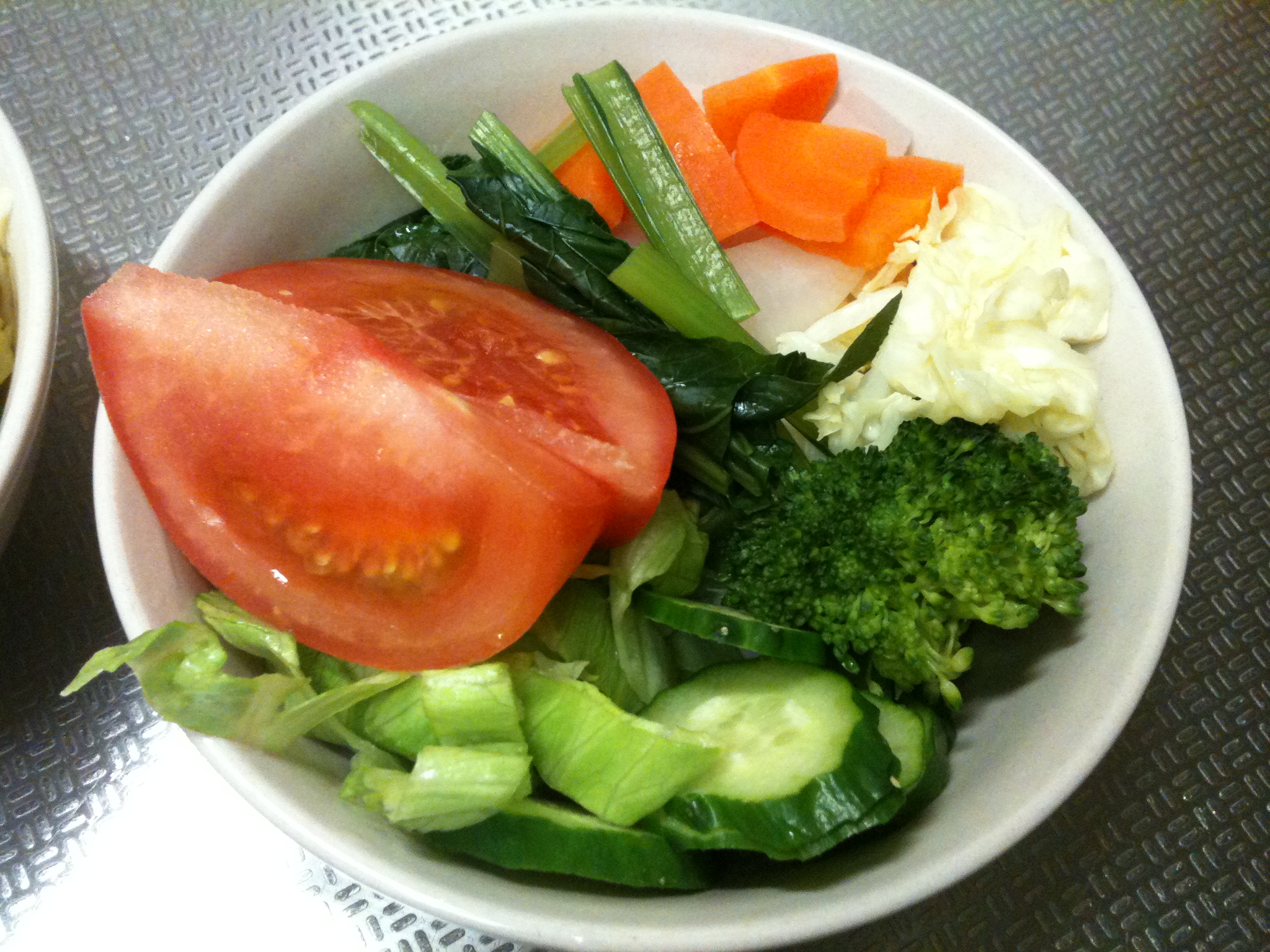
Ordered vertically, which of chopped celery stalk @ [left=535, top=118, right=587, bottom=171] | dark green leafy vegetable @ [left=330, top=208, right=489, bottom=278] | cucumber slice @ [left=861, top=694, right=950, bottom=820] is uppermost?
chopped celery stalk @ [left=535, top=118, right=587, bottom=171]

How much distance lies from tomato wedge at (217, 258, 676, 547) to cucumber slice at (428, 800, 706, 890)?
1.11 feet

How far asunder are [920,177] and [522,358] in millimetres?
692

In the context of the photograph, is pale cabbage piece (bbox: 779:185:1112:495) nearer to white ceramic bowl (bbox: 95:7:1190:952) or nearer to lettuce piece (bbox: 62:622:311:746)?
white ceramic bowl (bbox: 95:7:1190:952)

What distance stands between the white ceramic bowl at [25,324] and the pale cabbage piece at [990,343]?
965 mm

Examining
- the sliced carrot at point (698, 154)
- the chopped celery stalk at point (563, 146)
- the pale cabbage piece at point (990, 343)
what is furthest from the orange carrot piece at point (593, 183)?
the pale cabbage piece at point (990, 343)

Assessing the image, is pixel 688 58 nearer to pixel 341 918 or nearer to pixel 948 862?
pixel 948 862

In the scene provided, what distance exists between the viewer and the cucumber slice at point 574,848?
989mm

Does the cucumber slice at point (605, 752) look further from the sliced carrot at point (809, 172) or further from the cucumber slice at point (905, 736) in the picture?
the sliced carrot at point (809, 172)

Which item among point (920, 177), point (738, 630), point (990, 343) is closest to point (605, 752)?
point (738, 630)

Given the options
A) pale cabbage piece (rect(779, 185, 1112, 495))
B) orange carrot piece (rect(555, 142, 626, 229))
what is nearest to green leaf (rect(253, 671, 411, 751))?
pale cabbage piece (rect(779, 185, 1112, 495))

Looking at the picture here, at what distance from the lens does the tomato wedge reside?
Answer: 1.08 m

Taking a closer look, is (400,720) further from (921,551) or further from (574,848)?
(921,551)

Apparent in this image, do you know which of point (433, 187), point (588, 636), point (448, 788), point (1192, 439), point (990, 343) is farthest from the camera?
point (1192, 439)

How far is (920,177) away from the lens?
1.42 metres
